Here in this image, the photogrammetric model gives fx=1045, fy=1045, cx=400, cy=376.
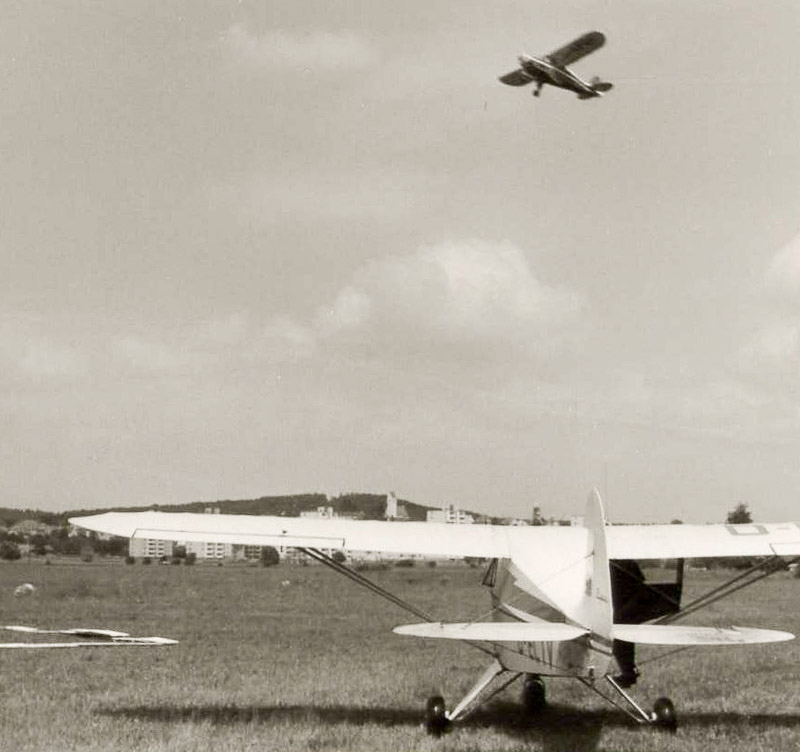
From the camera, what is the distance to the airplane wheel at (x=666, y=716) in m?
8.72

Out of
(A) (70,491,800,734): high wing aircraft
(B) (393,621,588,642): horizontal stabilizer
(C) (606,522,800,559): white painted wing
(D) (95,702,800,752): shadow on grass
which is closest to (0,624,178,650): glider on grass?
(D) (95,702,800,752): shadow on grass

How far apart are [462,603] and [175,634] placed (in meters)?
13.0

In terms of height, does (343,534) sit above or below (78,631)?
above

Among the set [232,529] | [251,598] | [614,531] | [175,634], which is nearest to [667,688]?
[614,531]

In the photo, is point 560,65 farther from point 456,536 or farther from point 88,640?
point 88,640

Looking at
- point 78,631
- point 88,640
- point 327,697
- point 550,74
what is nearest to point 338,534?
point 327,697

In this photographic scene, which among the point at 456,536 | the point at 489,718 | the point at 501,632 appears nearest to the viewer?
the point at 501,632

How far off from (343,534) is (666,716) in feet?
10.5

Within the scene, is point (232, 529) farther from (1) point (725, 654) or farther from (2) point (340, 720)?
(1) point (725, 654)

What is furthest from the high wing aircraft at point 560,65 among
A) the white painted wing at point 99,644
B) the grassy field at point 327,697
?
the white painted wing at point 99,644

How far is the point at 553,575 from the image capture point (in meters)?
8.66

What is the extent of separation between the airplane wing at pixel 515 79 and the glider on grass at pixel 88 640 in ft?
38.0

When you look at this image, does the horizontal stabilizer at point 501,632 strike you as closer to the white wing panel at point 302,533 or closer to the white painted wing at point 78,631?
the white wing panel at point 302,533

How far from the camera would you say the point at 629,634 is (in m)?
7.84
